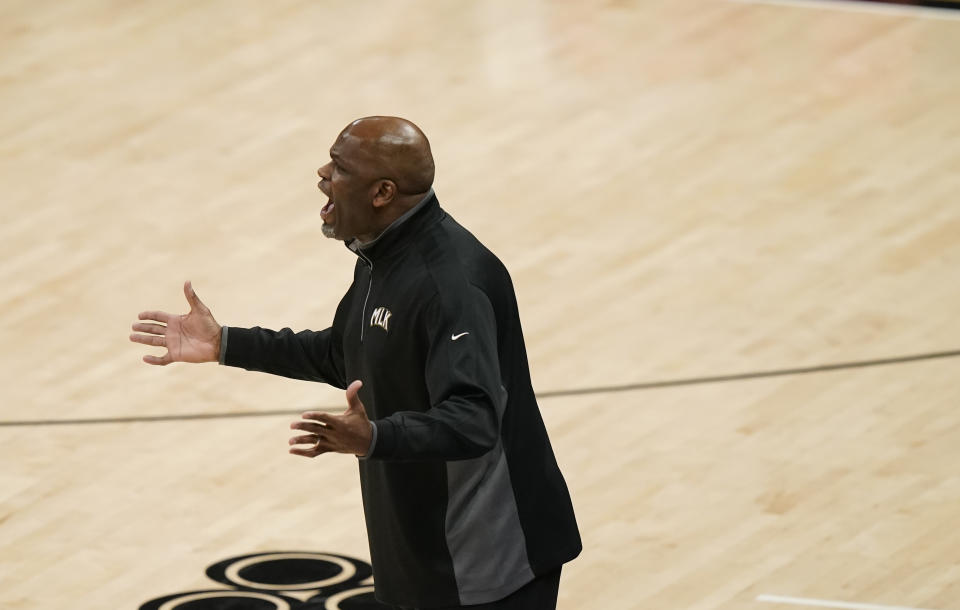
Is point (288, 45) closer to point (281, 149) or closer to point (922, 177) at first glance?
point (281, 149)

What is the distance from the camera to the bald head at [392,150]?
10.6ft

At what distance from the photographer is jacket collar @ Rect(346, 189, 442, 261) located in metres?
3.30

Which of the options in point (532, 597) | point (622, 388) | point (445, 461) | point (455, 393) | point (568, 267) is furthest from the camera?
point (568, 267)

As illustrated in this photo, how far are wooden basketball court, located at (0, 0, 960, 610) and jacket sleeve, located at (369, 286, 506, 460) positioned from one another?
6.36 ft

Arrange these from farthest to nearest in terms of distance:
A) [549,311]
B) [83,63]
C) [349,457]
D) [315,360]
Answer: [83,63]
[549,311]
[349,457]
[315,360]

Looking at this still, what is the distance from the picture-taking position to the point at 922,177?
805 cm

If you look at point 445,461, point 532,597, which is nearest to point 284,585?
point 532,597

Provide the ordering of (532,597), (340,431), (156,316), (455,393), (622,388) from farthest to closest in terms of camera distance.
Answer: (622,388)
(156,316)
(532,597)
(455,393)
(340,431)

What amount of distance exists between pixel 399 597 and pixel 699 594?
5.87 feet

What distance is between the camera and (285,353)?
12.0ft

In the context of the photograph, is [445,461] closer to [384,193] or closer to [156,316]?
[384,193]

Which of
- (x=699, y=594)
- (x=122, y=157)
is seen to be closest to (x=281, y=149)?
(x=122, y=157)

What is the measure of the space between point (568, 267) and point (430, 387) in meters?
4.16

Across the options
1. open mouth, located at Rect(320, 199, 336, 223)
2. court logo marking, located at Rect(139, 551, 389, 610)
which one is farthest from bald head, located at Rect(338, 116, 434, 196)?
court logo marking, located at Rect(139, 551, 389, 610)
